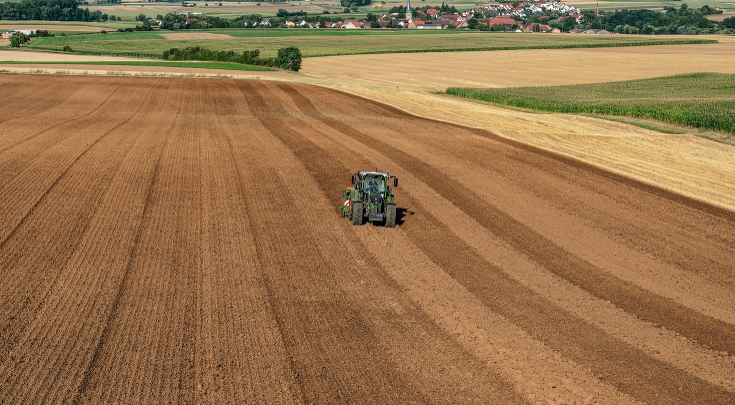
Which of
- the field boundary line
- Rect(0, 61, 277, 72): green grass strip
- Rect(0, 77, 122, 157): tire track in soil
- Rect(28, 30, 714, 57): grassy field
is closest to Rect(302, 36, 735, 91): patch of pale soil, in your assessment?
Rect(0, 61, 277, 72): green grass strip

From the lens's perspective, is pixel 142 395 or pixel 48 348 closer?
pixel 142 395

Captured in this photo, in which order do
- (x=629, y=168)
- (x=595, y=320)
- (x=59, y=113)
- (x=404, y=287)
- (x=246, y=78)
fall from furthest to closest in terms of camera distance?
(x=246, y=78) < (x=59, y=113) < (x=629, y=168) < (x=404, y=287) < (x=595, y=320)

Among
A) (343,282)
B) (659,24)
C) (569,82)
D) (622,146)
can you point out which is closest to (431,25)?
(659,24)

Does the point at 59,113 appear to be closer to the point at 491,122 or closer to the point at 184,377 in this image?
A: the point at 491,122

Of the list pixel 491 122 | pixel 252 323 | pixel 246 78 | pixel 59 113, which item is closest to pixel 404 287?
pixel 252 323

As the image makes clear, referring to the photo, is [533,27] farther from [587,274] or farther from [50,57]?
[587,274]

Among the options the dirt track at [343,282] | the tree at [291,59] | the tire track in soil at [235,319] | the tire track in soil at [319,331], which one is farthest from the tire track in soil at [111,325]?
the tree at [291,59]

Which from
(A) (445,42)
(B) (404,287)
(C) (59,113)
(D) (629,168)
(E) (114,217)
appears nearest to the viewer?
(B) (404,287)

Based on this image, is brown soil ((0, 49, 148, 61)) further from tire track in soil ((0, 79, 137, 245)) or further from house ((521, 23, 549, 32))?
house ((521, 23, 549, 32))
